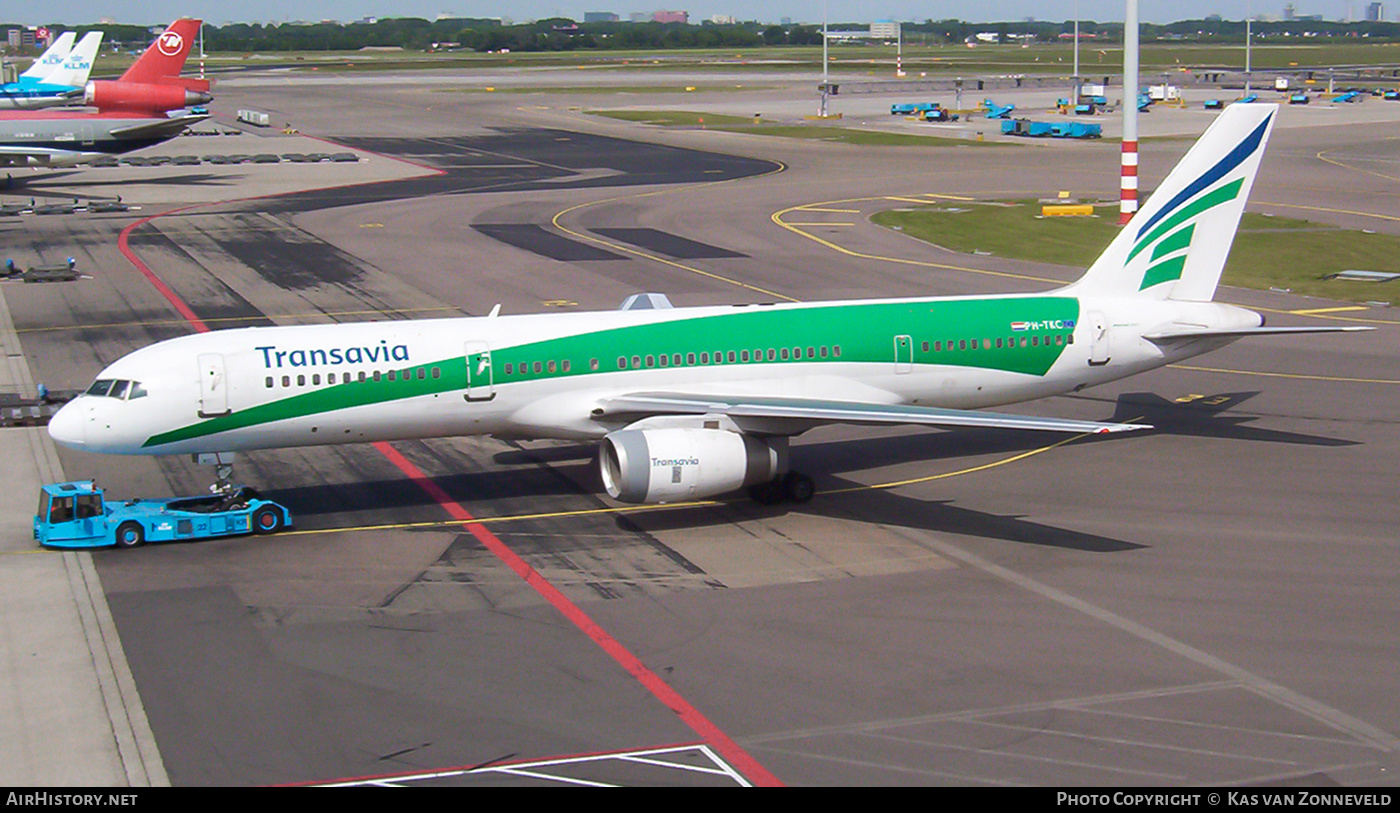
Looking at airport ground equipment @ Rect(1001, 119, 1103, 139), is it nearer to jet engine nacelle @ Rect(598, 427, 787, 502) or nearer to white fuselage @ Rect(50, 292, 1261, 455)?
white fuselage @ Rect(50, 292, 1261, 455)

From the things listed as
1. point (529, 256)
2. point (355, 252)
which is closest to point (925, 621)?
point (529, 256)

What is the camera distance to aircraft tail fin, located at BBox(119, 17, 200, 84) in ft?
298

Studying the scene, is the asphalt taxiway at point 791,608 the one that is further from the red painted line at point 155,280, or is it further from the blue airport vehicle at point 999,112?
the blue airport vehicle at point 999,112

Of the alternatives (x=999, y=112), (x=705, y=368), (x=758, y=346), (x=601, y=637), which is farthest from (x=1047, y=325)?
(x=999, y=112)

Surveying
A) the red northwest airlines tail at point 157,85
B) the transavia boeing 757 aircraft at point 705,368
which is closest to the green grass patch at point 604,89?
the red northwest airlines tail at point 157,85

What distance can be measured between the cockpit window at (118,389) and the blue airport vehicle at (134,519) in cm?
194

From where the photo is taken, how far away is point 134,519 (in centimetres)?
2788

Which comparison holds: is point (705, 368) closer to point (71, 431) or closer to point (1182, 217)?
point (71, 431)

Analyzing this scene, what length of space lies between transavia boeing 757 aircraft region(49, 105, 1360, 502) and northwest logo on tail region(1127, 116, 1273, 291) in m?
0.05

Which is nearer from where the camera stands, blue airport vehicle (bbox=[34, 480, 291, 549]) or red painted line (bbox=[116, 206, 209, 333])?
blue airport vehicle (bbox=[34, 480, 291, 549])

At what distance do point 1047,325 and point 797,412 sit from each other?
8247mm

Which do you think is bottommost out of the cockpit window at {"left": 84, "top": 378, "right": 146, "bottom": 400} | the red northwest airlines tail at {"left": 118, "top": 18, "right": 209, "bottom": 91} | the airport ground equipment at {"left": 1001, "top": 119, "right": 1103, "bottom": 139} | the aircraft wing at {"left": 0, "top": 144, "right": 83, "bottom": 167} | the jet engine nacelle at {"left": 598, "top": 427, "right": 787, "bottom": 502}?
the jet engine nacelle at {"left": 598, "top": 427, "right": 787, "bottom": 502}

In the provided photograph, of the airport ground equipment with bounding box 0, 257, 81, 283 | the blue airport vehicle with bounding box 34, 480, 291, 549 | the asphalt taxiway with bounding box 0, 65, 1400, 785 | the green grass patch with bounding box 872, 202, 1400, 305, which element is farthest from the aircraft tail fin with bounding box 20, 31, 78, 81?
the blue airport vehicle with bounding box 34, 480, 291, 549

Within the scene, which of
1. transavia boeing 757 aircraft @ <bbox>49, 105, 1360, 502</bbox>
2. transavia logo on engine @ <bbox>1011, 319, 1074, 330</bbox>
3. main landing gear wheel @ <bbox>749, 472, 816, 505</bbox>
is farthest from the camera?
transavia logo on engine @ <bbox>1011, 319, 1074, 330</bbox>
